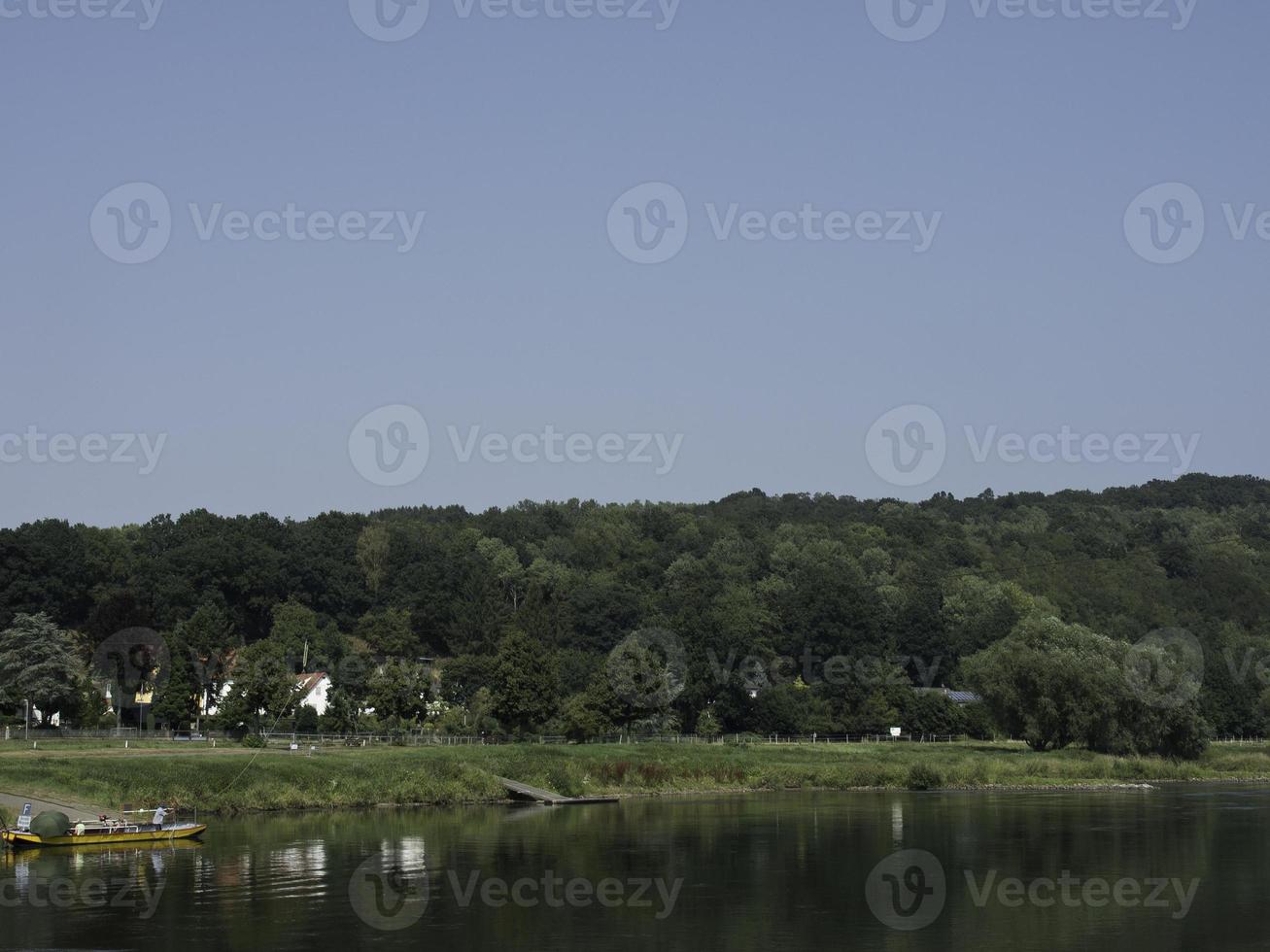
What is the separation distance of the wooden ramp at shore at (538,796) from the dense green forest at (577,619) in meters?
18.6

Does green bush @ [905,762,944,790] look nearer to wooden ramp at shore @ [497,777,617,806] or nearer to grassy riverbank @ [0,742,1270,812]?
grassy riverbank @ [0,742,1270,812]

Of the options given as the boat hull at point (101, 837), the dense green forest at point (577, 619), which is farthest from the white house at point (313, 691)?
the boat hull at point (101, 837)

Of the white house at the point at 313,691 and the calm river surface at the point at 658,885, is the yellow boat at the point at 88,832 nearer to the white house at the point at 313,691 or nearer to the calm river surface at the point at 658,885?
the calm river surface at the point at 658,885

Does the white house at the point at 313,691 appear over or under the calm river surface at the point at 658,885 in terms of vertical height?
over

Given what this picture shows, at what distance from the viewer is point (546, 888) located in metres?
48.8

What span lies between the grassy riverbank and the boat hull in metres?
5.31

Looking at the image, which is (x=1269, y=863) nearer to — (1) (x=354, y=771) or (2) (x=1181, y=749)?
(1) (x=354, y=771)

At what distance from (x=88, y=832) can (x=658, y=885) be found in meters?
22.3

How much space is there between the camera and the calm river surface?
134 feet

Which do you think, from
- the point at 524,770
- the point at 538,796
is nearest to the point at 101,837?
the point at 538,796

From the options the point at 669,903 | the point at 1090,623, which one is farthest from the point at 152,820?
the point at 1090,623

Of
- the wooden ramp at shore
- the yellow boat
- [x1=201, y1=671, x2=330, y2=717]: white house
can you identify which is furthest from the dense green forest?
the yellow boat

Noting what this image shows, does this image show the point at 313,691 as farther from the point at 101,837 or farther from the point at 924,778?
the point at 101,837

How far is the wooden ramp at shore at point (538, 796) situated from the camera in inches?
3103
